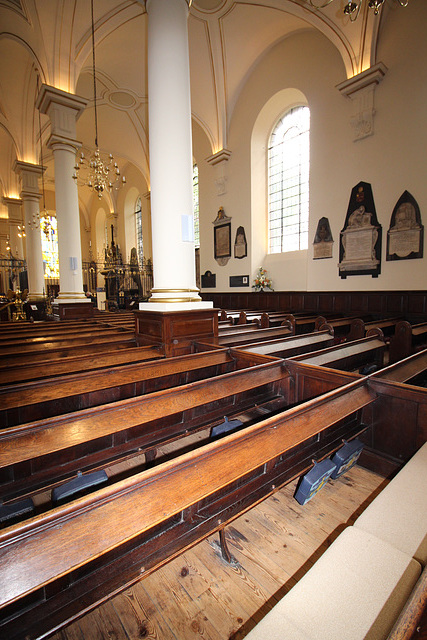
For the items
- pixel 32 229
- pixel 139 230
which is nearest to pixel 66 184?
pixel 32 229

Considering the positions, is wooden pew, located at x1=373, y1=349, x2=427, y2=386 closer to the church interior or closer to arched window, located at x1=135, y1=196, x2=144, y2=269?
the church interior

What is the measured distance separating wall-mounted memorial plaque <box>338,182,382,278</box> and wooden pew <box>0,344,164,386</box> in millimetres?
5866

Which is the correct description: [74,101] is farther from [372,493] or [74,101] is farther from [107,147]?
[372,493]

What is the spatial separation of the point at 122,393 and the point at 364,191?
23.4 ft

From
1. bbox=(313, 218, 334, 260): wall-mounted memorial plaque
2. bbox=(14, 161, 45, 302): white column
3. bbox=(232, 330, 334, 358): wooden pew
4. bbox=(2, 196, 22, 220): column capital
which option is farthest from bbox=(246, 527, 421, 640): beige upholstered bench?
bbox=(2, 196, 22, 220): column capital

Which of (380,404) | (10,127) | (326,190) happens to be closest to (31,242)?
(10,127)

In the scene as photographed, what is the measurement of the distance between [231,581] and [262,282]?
340 inches

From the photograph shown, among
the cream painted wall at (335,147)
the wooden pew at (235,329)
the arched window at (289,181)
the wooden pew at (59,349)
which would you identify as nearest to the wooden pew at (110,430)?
the wooden pew at (59,349)

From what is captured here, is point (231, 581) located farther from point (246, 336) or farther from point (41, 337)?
point (41, 337)

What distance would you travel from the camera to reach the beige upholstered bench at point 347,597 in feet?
2.70

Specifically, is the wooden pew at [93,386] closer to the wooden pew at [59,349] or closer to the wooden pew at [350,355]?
the wooden pew at [350,355]

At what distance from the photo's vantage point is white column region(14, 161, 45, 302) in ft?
32.6

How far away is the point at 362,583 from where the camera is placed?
0.95m

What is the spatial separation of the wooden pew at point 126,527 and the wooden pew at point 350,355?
1.29 metres
